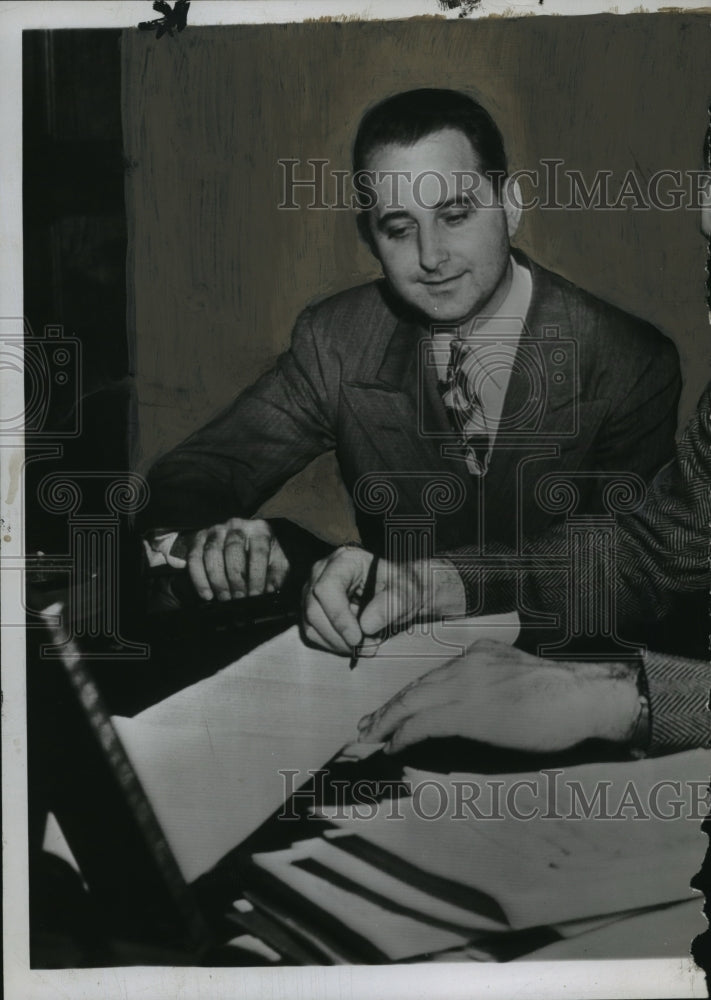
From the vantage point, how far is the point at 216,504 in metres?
2.77

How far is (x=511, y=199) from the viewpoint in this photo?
2.73 metres

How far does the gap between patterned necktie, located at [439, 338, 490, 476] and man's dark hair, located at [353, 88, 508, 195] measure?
0.43 meters

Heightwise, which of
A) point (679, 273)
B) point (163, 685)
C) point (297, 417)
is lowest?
point (163, 685)

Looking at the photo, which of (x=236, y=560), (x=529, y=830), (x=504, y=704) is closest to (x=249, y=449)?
(x=236, y=560)

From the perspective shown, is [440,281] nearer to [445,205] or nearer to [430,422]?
[445,205]

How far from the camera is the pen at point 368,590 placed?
108 inches

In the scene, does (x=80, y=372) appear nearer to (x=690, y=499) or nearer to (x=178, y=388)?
(x=178, y=388)

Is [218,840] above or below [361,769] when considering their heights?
below

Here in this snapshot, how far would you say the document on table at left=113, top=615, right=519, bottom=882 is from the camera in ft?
8.95

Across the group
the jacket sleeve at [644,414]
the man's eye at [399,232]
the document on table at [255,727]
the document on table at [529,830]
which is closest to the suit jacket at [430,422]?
the jacket sleeve at [644,414]

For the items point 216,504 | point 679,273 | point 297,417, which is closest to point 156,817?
point 216,504

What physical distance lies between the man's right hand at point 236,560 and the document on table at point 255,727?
5.8 inches

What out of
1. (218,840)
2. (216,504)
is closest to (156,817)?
(218,840)

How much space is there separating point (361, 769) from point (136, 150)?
157 centimetres
